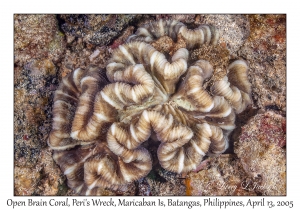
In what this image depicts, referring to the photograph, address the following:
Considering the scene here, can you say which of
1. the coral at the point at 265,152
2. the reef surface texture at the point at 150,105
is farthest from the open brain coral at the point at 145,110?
the coral at the point at 265,152

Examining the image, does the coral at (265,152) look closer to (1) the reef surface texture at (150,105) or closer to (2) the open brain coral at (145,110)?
(1) the reef surface texture at (150,105)

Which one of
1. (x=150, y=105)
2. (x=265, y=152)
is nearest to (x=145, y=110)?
(x=150, y=105)

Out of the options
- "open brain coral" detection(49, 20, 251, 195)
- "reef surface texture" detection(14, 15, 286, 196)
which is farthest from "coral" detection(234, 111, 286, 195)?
"open brain coral" detection(49, 20, 251, 195)

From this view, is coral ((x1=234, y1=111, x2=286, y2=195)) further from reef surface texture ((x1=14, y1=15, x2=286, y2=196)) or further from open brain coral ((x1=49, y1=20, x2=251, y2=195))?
open brain coral ((x1=49, y1=20, x2=251, y2=195))

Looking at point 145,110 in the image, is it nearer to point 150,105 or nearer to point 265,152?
point 150,105

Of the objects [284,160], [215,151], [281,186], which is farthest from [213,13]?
[281,186]

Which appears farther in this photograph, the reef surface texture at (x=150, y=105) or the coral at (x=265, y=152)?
the coral at (x=265, y=152)
